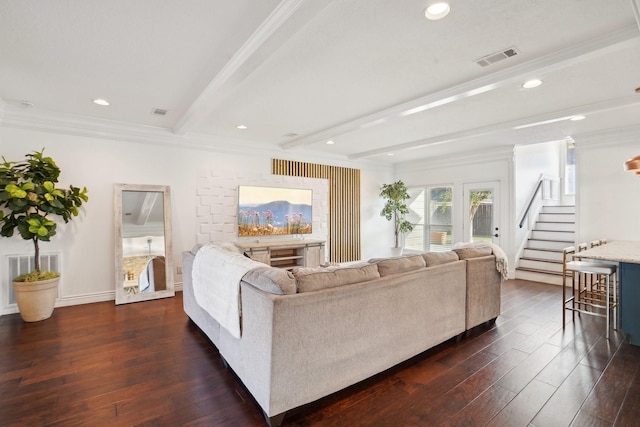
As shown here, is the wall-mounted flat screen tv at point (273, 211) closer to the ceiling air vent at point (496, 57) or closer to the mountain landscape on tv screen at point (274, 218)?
the mountain landscape on tv screen at point (274, 218)

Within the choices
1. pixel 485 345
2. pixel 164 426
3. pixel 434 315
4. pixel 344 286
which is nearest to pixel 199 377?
pixel 164 426

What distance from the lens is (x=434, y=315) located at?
2.68 metres

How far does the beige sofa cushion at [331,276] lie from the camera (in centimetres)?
196

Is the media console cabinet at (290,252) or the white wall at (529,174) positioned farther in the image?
the white wall at (529,174)

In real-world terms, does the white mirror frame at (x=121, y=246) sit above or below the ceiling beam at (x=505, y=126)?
below

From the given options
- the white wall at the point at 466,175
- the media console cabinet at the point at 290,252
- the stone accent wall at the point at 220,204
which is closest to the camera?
the stone accent wall at the point at 220,204

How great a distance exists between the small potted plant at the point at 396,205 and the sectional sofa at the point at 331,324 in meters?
4.32

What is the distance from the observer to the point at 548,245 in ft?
20.2

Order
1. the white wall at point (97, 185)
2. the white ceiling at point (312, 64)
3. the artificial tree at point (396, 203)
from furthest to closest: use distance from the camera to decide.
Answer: the artificial tree at point (396, 203) < the white wall at point (97, 185) < the white ceiling at point (312, 64)

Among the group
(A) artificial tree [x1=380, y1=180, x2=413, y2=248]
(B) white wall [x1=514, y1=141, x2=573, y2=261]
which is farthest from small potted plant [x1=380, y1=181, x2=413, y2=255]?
(B) white wall [x1=514, y1=141, x2=573, y2=261]

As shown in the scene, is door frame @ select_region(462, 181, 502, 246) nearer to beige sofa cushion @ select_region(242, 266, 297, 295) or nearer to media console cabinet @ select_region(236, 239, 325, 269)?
media console cabinet @ select_region(236, 239, 325, 269)

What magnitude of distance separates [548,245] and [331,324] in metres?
6.23

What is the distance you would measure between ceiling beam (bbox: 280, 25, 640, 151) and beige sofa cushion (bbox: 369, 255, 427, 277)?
68.8 inches

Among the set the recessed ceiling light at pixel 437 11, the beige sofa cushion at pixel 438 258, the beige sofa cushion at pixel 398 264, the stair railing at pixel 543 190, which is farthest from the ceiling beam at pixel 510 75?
the stair railing at pixel 543 190
